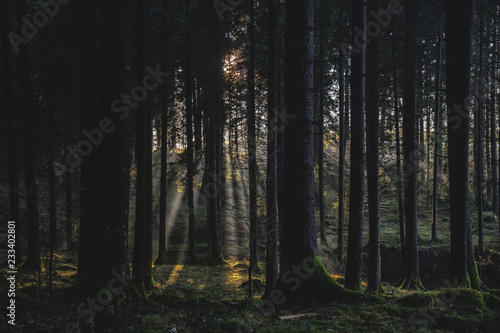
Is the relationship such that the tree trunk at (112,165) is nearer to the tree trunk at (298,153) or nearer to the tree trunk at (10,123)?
the tree trunk at (298,153)

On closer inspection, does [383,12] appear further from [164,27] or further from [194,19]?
[164,27]

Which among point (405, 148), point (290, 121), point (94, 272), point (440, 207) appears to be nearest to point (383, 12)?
point (405, 148)

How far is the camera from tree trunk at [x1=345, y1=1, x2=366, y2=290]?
29.0 feet

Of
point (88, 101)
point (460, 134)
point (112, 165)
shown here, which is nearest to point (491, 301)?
point (460, 134)

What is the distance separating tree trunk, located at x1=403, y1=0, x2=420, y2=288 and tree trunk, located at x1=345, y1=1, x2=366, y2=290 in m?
4.07

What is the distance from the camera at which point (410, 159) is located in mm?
11906

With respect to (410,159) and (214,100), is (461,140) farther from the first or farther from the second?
(214,100)

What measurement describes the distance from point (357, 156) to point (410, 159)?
172 inches

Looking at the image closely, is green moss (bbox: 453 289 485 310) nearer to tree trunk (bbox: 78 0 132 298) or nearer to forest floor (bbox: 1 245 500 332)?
forest floor (bbox: 1 245 500 332)

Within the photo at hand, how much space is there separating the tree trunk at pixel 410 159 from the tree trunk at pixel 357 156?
4073 mm

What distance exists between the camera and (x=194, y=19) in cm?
938

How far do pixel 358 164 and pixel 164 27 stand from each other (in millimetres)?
9417

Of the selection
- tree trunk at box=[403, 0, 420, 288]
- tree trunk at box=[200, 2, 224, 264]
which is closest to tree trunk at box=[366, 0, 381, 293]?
tree trunk at box=[403, 0, 420, 288]

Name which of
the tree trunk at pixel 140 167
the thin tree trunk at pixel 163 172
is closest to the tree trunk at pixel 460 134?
the tree trunk at pixel 140 167
